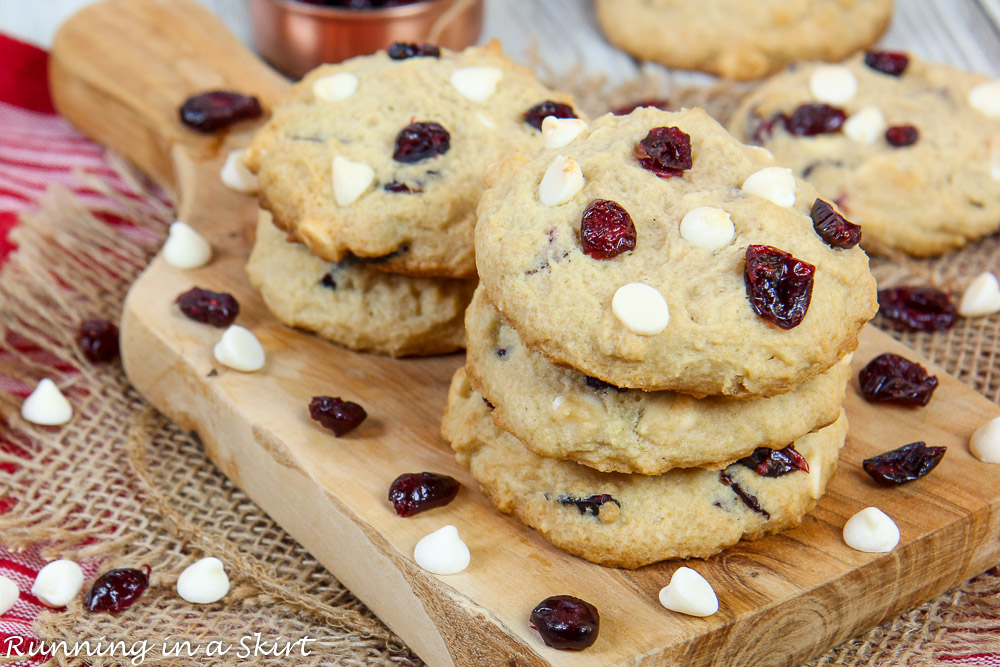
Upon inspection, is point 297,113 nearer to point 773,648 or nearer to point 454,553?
point 454,553

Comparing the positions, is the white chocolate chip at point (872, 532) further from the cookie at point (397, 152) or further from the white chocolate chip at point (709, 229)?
the cookie at point (397, 152)

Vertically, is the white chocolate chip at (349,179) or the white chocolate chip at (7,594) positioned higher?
the white chocolate chip at (349,179)

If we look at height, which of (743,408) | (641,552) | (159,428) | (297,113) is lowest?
(159,428)

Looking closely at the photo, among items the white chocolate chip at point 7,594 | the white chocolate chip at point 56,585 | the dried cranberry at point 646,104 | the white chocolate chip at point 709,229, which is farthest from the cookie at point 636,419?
the dried cranberry at point 646,104

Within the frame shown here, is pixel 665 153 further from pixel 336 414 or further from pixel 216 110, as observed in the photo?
pixel 216 110

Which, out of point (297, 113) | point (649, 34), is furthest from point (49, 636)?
point (649, 34)

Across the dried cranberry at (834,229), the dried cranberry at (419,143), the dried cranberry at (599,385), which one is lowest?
the dried cranberry at (599,385)

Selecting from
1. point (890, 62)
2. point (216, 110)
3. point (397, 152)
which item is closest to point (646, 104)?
point (890, 62)

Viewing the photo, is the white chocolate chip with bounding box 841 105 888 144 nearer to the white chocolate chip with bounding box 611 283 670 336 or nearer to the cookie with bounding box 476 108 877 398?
the cookie with bounding box 476 108 877 398
